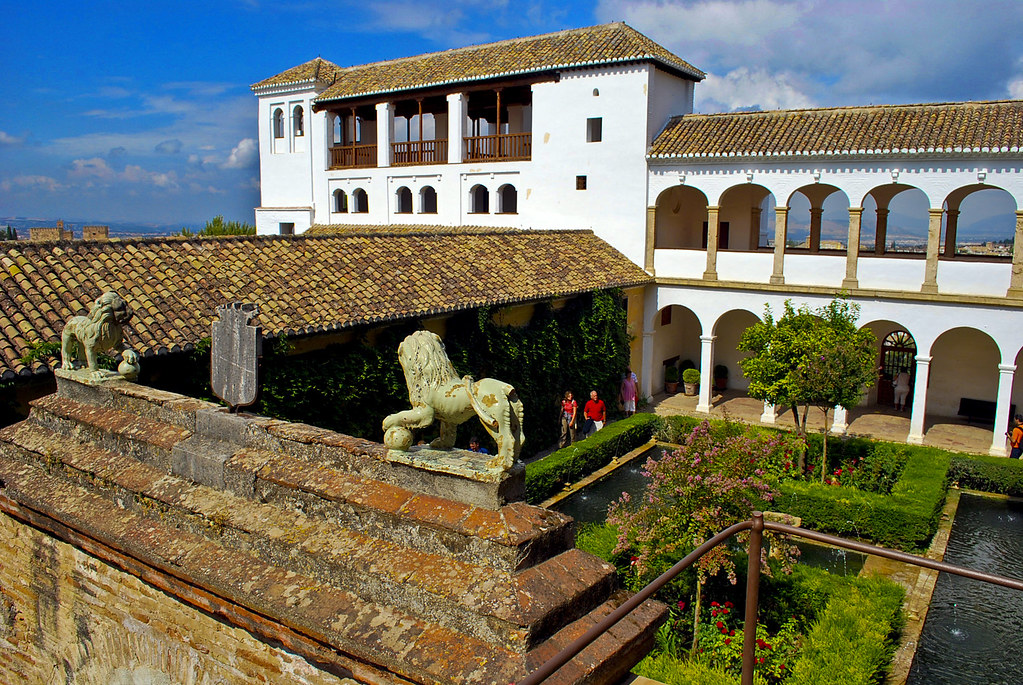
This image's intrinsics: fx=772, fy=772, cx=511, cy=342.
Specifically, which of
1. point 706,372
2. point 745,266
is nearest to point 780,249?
point 745,266

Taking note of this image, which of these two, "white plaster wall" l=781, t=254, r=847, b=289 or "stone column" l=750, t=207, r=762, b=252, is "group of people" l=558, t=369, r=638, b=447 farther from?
"stone column" l=750, t=207, r=762, b=252

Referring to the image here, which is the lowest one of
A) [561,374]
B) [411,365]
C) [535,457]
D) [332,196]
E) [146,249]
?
[535,457]

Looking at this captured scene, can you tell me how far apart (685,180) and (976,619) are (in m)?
13.7

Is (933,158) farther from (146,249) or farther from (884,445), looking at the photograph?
(146,249)

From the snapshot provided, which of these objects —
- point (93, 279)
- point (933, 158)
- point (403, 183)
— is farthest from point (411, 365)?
point (403, 183)

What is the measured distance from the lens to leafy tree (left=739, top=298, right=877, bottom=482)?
14805 mm

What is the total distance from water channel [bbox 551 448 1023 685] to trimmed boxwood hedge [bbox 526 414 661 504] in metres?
0.37

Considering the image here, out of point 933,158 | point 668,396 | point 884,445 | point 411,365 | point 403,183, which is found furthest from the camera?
point 403,183

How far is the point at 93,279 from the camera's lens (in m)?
11.2

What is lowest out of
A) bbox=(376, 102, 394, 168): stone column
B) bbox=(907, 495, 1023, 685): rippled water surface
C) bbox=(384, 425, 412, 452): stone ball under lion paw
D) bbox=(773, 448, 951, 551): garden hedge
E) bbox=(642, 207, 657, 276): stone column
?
bbox=(907, 495, 1023, 685): rippled water surface

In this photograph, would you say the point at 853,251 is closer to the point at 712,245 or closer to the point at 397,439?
the point at 712,245

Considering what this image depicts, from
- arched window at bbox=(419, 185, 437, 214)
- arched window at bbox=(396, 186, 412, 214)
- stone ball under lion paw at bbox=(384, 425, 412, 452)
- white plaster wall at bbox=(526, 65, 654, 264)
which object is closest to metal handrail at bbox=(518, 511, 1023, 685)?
stone ball under lion paw at bbox=(384, 425, 412, 452)

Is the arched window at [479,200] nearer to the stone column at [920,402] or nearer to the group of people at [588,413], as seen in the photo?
the group of people at [588,413]

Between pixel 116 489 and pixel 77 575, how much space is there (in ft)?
2.30
